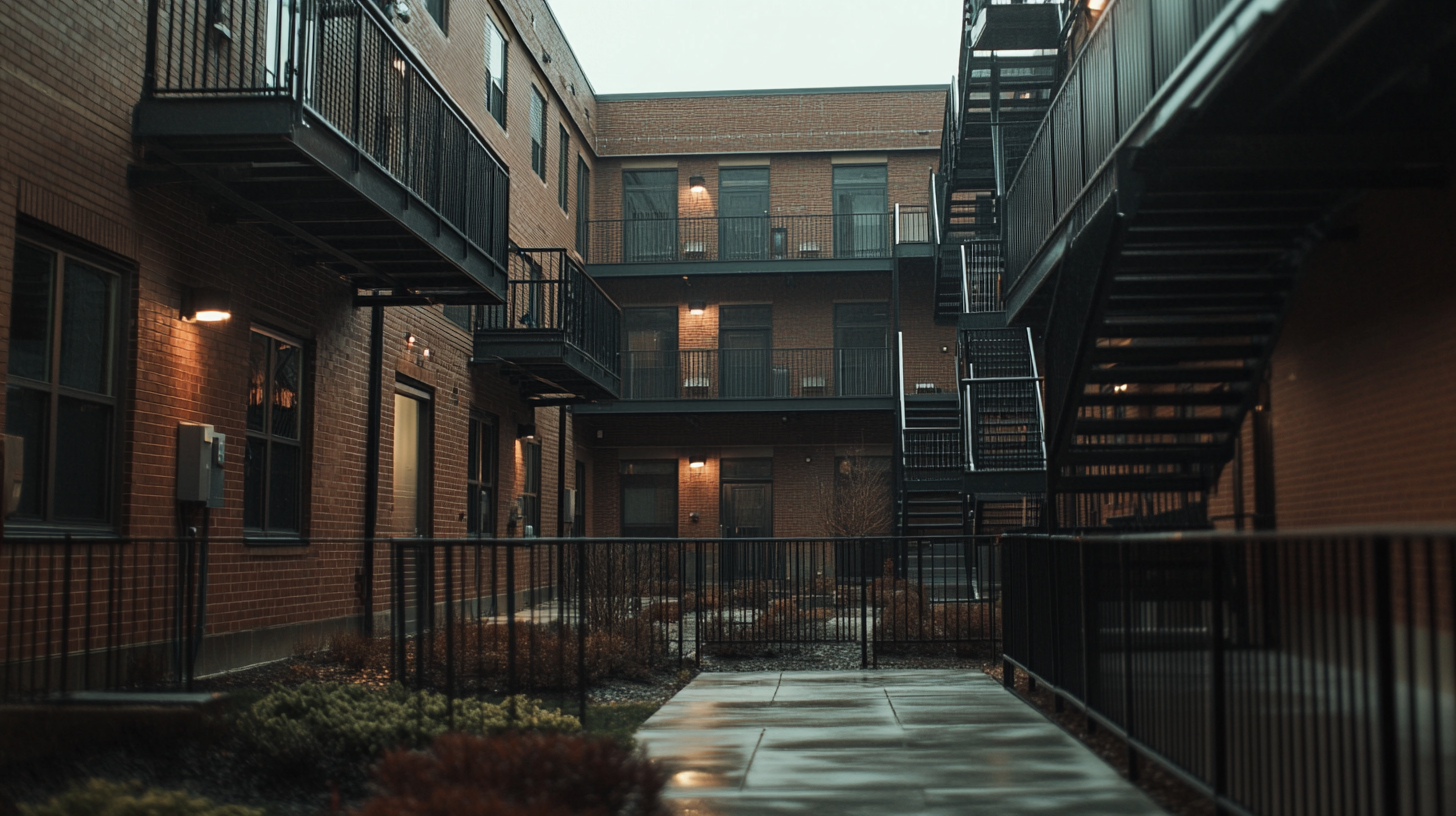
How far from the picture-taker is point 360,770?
588 centimetres

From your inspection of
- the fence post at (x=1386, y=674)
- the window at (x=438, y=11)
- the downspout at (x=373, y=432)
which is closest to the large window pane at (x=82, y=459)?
the downspout at (x=373, y=432)

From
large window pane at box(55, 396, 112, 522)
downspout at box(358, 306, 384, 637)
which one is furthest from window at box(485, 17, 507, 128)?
large window pane at box(55, 396, 112, 522)

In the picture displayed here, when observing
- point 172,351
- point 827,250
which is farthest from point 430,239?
point 827,250

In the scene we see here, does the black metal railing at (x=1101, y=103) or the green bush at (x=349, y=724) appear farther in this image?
the black metal railing at (x=1101, y=103)

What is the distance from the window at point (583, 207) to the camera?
28.0 meters

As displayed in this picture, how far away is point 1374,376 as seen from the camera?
9.38 metres

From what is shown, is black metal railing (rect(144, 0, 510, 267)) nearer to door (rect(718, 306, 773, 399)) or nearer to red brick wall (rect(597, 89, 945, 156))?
door (rect(718, 306, 773, 399))

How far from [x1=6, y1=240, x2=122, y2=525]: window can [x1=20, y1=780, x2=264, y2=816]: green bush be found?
4.63m

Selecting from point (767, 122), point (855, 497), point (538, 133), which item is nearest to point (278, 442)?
point (538, 133)

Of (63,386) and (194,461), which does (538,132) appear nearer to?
(194,461)

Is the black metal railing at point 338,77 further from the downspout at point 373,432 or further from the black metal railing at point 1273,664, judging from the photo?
the black metal railing at point 1273,664

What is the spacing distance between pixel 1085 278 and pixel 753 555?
5.13 meters

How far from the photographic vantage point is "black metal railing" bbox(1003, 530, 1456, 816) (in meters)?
3.36

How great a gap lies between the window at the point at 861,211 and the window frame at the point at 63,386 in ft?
67.5
